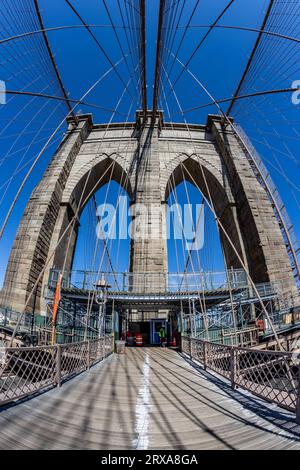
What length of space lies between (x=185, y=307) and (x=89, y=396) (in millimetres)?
9033

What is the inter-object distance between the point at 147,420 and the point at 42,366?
2.16 meters

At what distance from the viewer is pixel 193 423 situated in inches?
102

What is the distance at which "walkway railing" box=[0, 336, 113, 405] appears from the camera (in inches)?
124

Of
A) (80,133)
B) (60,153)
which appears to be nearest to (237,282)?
(60,153)

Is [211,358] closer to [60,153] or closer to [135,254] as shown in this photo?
[135,254]

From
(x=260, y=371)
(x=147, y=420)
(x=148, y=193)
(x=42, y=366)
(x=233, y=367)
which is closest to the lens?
(x=147, y=420)

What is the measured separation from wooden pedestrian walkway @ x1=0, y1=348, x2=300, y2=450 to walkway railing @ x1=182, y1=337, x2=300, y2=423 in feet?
0.58

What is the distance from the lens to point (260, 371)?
→ 14.9 feet

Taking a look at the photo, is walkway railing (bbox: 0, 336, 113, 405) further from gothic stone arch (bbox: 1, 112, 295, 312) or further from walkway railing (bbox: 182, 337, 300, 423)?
gothic stone arch (bbox: 1, 112, 295, 312)

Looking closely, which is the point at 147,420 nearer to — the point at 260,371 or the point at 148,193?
the point at 260,371

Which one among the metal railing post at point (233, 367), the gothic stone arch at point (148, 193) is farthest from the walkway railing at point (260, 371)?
the gothic stone arch at point (148, 193)

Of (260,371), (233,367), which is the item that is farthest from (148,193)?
(233,367)

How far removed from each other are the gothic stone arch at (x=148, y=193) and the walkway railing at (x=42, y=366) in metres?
6.82
